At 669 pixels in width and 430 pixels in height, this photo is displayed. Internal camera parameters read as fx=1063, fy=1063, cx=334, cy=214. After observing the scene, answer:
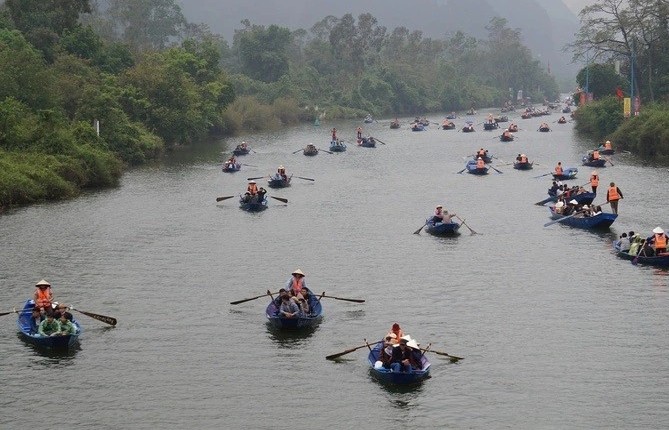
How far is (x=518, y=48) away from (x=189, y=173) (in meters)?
143

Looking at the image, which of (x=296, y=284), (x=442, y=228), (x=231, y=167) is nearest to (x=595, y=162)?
(x=231, y=167)

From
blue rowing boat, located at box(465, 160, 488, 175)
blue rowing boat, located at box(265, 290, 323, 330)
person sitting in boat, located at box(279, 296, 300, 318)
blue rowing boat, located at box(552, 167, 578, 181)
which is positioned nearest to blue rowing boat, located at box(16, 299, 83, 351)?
blue rowing boat, located at box(265, 290, 323, 330)

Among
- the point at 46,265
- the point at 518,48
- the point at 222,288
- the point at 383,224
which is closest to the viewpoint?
the point at 222,288

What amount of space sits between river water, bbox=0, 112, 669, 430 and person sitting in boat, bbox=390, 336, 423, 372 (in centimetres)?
54

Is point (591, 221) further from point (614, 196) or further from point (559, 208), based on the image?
point (559, 208)

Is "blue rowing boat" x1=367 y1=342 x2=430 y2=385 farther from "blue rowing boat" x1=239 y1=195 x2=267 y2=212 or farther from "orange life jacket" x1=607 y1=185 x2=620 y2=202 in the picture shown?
"blue rowing boat" x1=239 y1=195 x2=267 y2=212

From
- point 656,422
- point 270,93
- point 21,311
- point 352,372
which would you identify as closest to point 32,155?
point 21,311

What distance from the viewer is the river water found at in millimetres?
22719

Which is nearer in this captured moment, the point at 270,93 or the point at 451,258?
the point at 451,258

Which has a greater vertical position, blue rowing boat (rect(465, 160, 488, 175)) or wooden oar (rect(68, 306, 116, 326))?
blue rowing boat (rect(465, 160, 488, 175))

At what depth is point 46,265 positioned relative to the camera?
36.1 meters

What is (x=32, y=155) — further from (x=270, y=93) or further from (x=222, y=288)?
(x=270, y=93)

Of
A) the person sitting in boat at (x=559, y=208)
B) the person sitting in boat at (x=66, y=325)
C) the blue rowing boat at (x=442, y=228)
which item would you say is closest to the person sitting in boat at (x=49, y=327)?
the person sitting in boat at (x=66, y=325)

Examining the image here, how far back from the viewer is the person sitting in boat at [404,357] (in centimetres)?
2364
